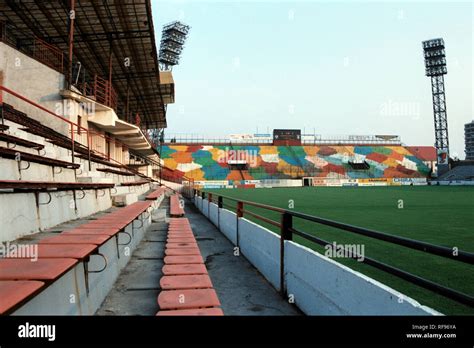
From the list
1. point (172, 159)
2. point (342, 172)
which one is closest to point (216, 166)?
point (172, 159)

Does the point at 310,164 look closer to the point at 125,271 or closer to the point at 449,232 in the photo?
the point at 449,232

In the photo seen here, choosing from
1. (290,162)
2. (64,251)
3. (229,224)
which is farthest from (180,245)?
(290,162)

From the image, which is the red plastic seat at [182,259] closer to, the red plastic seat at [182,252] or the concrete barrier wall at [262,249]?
the red plastic seat at [182,252]

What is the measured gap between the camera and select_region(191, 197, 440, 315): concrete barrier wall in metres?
2.61

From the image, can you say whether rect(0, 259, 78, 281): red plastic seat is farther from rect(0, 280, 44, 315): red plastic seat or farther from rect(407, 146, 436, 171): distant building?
rect(407, 146, 436, 171): distant building

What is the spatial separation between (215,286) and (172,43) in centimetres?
5040

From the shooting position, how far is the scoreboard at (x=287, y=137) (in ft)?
219

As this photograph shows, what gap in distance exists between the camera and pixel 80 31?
52.8ft

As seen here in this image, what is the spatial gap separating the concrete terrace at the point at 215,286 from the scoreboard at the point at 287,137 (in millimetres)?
60059

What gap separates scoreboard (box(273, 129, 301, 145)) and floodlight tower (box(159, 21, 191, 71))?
25.4 metres

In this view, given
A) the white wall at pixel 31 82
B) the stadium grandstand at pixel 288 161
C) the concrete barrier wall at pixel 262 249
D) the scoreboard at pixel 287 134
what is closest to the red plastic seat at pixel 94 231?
the concrete barrier wall at pixel 262 249

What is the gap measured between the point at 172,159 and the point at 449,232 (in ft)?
168

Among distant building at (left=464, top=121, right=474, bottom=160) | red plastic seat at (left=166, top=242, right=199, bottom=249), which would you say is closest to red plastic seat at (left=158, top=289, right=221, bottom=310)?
red plastic seat at (left=166, top=242, right=199, bottom=249)

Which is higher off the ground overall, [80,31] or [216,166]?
[80,31]
